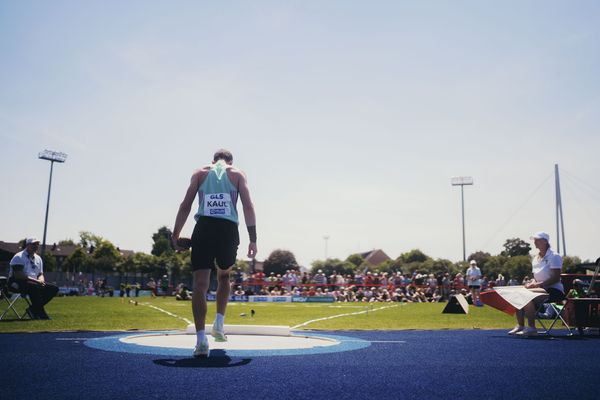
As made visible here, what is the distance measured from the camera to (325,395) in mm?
2857

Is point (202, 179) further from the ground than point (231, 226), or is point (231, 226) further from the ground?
point (202, 179)

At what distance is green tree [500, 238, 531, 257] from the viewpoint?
100125 millimetres

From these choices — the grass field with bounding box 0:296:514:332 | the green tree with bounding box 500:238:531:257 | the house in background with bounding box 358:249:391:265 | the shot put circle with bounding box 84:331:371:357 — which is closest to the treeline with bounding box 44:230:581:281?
the green tree with bounding box 500:238:531:257

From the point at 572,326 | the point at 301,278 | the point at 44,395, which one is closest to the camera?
the point at 44,395

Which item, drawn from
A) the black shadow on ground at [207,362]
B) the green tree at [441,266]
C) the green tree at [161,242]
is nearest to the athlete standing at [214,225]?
the black shadow on ground at [207,362]

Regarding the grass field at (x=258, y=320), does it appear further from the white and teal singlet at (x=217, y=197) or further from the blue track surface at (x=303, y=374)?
the white and teal singlet at (x=217, y=197)

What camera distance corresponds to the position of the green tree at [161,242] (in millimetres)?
115438

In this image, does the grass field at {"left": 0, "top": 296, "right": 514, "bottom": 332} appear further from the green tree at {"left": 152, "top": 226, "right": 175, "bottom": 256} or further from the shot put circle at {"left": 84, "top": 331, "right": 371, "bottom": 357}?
the green tree at {"left": 152, "top": 226, "right": 175, "bottom": 256}

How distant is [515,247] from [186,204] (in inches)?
4227

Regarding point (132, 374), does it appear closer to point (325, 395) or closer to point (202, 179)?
point (325, 395)

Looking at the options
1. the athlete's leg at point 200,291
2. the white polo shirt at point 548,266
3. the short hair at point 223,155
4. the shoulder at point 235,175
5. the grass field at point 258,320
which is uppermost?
the short hair at point 223,155

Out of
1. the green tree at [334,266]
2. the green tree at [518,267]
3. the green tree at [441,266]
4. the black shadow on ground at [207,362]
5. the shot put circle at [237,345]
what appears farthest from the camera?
the green tree at [334,266]

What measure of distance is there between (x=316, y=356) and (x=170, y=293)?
38366 millimetres

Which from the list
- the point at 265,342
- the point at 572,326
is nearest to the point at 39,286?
the point at 265,342
